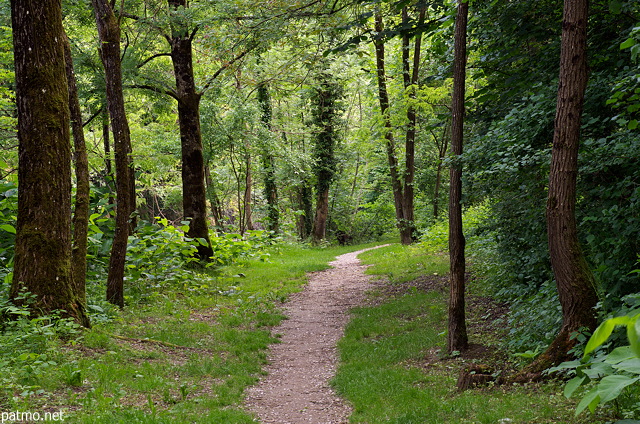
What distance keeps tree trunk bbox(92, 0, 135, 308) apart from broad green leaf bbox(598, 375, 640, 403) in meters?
7.92

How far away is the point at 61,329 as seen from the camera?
584 centimetres

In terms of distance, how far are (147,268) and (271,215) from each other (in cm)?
1430

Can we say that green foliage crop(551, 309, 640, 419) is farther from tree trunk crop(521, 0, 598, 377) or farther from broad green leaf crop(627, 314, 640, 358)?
tree trunk crop(521, 0, 598, 377)

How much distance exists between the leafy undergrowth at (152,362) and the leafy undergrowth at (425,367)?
4.98 feet

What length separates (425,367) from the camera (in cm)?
662

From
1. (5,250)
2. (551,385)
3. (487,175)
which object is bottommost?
(551,385)

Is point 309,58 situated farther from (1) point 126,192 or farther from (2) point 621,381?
(2) point 621,381

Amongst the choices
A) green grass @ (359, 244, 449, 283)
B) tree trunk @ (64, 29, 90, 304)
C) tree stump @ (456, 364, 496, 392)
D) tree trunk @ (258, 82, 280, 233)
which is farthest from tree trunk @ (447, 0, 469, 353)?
tree trunk @ (258, 82, 280, 233)

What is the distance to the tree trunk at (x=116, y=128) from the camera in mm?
8164

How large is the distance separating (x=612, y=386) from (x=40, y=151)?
6324mm

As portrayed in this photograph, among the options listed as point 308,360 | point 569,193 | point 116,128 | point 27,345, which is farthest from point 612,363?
point 116,128

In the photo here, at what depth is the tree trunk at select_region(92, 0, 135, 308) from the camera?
8.16 meters

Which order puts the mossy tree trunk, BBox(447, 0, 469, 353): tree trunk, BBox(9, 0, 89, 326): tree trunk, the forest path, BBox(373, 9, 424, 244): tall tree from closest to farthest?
the forest path
BBox(9, 0, 89, 326): tree trunk
BBox(447, 0, 469, 353): tree trunk
BBox(373, 9, 424, 244): tall tree
the mossy tree trunk

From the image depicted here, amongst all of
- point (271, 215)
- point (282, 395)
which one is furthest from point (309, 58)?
point (271, 215)
